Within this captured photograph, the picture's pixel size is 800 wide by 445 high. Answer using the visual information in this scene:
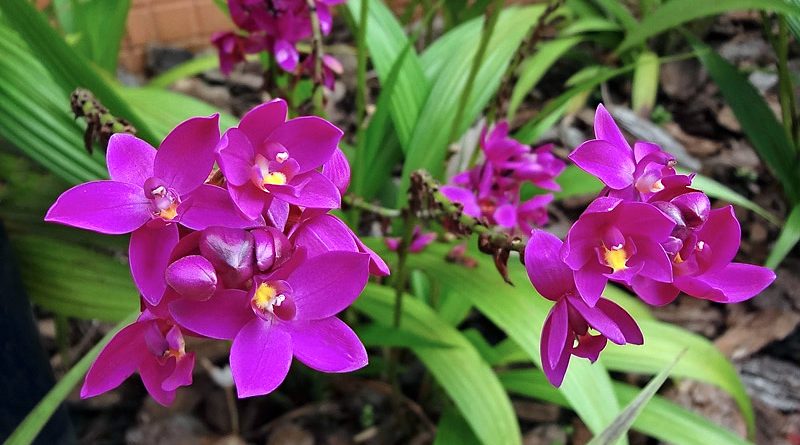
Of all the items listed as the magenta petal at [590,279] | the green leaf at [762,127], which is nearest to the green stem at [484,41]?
the magenta petal at [590,279]

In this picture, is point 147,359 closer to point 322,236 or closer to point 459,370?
point 322,236

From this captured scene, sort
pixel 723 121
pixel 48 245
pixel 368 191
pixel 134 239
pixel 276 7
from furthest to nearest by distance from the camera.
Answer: pixel 723 121
pixel 368 191
pixel 48 245
pixel 276 7
pixel 134 239

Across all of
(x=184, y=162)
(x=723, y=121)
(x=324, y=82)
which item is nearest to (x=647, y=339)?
(x=324, y=82)

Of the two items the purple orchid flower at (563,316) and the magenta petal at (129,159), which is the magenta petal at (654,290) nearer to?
the purple orchid flower at (563,316)

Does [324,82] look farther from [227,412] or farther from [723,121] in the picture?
[723,121]

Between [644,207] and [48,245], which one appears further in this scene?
[48,245]

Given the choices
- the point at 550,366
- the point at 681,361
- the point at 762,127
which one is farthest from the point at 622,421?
the point at 762,127

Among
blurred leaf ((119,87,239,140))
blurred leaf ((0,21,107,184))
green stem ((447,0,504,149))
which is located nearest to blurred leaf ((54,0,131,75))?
blurred leaf ((119,87,239,140))

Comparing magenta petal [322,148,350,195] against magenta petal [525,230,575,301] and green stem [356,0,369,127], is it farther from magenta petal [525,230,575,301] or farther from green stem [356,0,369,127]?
green stem [356,0,369,127]
